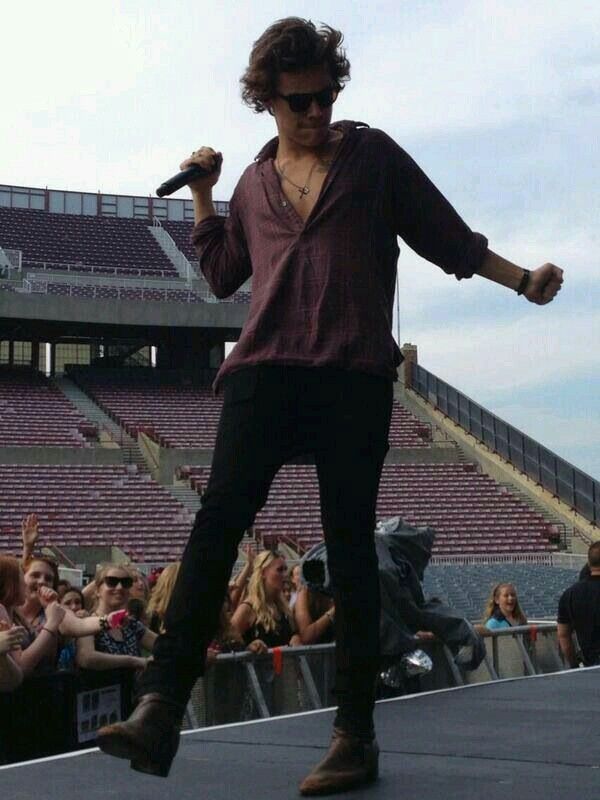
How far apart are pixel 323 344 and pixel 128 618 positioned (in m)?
3.25

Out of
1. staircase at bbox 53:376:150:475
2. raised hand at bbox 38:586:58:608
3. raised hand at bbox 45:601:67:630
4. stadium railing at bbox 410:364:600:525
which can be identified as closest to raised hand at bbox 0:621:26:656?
raised hand at bbox 45:601:67:630

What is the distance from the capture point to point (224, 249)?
2.87 meters

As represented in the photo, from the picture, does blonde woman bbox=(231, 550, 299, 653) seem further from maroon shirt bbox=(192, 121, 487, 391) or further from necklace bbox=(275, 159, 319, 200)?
necklace bbox=(275, 159, 319, 200)

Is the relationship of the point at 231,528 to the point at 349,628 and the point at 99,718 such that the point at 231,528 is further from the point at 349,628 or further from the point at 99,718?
the point at 99,718

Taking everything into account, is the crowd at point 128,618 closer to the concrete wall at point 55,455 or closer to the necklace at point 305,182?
the necklace at point 305,182

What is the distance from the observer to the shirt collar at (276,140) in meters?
2.77

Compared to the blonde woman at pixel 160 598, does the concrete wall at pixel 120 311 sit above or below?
above

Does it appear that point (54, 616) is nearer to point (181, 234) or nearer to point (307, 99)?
point (307, 99)

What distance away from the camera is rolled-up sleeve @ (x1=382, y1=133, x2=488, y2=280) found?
2.74 metres

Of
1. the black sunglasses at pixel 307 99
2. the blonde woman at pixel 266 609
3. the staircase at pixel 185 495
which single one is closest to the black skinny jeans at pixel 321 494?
the black sunglasses at pixel 307 99

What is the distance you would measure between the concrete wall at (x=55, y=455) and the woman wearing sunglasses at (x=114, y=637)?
71.7 feet

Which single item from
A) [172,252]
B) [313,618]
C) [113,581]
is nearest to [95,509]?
[313,618]

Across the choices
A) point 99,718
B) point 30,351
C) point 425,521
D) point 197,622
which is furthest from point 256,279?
point 30,351

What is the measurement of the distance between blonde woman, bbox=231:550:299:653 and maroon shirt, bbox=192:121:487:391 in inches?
153
